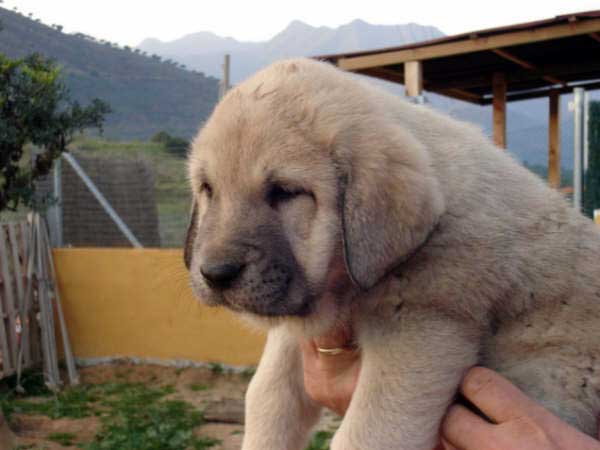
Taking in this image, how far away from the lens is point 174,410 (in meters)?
8.67

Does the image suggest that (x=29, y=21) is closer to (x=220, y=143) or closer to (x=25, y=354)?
(x=25, y=354)

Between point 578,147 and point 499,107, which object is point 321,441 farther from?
point 499,107

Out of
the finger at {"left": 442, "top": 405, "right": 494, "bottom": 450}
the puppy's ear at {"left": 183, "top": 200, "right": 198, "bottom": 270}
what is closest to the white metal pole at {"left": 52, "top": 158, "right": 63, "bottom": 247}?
the puppy's ear at {"left": 183, "top": 200, "right": 198, "bottom": 270}

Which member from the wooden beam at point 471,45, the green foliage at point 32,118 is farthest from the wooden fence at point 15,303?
the wooden beam at point 471,45

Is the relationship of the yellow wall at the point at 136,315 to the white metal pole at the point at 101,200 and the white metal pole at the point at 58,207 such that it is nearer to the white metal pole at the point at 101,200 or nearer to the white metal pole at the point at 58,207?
the white metal pole at the point at 58,207

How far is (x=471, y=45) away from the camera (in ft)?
33.1

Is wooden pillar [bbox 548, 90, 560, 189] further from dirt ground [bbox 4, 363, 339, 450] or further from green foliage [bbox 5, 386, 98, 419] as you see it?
green foliage [bbox 5, 386, 98, 419]

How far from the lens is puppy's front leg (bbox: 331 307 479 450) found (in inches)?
88.1

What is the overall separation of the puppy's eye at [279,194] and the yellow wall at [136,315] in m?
7.73

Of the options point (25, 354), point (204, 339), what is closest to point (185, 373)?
point (204, 339)

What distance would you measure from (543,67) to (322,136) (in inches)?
439

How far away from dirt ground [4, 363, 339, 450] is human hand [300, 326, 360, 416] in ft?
15.3

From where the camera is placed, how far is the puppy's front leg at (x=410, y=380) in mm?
2238

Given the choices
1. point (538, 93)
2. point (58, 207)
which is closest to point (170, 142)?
point (58, 207)
